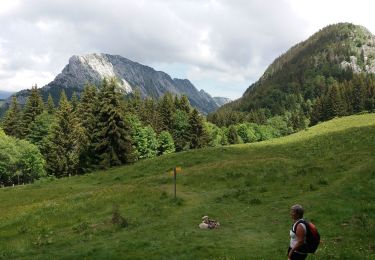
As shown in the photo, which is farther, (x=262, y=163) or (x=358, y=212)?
(x=262, y=163)

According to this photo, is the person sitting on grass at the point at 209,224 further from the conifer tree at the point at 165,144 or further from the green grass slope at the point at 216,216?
the conifer tree at the point at 165,144

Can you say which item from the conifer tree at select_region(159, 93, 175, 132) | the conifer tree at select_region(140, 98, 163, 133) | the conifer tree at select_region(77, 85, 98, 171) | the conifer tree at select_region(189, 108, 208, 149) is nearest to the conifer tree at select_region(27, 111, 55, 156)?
the conifer tree at select_region(77, 85, 98, 171)

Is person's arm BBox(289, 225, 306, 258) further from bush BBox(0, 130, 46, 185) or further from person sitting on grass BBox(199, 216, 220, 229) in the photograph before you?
bush BBox(0, 130, 46, 185)

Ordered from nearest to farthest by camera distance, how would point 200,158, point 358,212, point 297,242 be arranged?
point 297,242, point 358,212, point 200,158

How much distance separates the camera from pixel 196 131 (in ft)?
339

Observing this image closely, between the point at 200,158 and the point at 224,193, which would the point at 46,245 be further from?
the point at 200,158

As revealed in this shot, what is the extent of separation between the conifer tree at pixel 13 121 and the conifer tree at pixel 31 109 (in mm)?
1700

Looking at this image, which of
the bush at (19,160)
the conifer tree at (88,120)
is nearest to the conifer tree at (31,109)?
the conifer tree at (88,120)

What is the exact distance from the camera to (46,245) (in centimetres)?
2252

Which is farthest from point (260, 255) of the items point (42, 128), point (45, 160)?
point (42, 128)

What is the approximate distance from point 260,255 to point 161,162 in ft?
132

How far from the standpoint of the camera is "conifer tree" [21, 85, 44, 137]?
91.7 metres

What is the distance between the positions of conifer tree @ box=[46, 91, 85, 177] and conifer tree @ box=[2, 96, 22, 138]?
16.3 meters

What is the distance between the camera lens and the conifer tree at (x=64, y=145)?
260 ft
